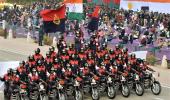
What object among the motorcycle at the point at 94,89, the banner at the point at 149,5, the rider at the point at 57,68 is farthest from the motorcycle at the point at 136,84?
the banner at the point at 149,5

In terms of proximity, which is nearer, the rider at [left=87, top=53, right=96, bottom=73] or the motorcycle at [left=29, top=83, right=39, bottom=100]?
the motorcycle at [left=29, top=83, right=39, bottom=100]

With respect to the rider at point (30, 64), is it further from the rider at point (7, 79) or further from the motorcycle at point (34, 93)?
the motorcycle at point (34, 93)

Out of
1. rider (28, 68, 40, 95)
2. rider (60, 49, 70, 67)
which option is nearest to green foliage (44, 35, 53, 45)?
rider (60, 49, 70, 67)

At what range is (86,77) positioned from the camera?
20.5 metres

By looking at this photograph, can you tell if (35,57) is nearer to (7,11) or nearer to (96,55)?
(96,55)

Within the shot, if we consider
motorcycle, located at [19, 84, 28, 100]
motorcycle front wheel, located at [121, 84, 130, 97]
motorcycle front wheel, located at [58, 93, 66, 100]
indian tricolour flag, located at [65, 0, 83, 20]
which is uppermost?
indian tricolour flag, located at [65, 0, 83, 20]

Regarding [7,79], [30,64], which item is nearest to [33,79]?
[7,79]

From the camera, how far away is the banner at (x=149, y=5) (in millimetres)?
42312

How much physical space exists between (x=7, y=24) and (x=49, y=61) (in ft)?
73.7

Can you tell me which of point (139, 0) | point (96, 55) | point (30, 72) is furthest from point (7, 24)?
point (30, 72)

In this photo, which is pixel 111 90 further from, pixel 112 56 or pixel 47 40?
pixel 47 40

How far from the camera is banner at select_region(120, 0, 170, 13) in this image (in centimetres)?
4231

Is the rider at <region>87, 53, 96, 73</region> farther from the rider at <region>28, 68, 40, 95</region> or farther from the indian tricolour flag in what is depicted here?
the indian tricolour flag

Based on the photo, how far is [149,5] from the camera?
43.8 metres
